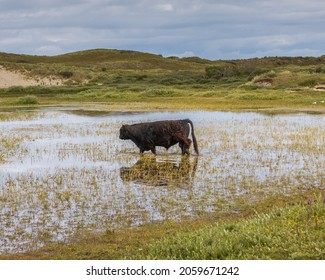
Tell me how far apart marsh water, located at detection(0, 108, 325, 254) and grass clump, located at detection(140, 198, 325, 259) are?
277 centimetres

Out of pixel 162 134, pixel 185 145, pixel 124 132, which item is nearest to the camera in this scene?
pixel 162 134

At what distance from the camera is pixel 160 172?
18.1 m

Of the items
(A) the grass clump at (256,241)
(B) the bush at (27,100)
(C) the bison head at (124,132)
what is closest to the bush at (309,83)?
(B) the bush at (27,100)

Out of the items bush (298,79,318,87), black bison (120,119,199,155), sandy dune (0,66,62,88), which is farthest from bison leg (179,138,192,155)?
sandy dune (0,66,62,88)

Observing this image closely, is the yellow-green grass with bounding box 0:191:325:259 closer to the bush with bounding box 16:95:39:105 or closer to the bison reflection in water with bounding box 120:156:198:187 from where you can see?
the bison reflection in water with bounding box 120:156:198:187

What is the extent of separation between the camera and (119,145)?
24844mm

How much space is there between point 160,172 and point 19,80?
269 feet

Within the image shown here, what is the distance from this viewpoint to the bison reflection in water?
54.9 ft

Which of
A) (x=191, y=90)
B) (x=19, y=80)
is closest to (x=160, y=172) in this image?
(x=191, y=90)

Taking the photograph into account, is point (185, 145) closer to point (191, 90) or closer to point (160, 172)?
point (160, 172)

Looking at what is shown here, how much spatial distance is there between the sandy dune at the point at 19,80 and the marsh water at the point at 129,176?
6426 cm

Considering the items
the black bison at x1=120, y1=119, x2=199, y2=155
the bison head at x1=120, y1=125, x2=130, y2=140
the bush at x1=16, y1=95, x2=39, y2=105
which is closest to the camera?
the black bison at x1=120, y1=119, x2=199, y2=155

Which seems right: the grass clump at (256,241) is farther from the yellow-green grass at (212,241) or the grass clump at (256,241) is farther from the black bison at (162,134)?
the black bison at (162,134)

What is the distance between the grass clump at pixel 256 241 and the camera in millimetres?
8141
